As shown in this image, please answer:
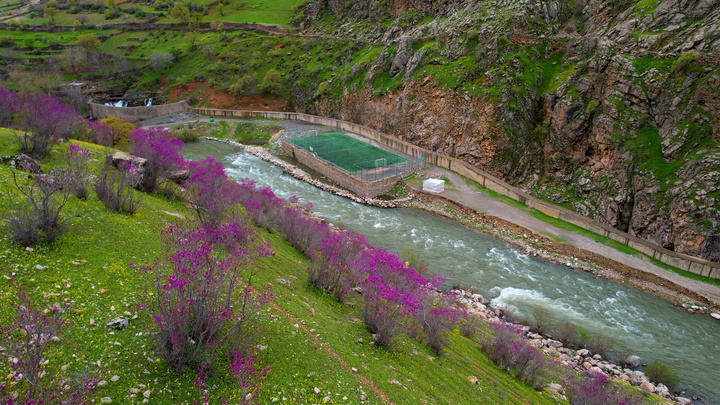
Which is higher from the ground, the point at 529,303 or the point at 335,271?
the point at 335,271

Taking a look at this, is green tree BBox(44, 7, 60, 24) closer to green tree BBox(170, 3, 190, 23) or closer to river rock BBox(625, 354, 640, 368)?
green tree BBox(170, 3, 190, 23)

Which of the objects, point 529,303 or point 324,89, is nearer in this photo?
point 529,303

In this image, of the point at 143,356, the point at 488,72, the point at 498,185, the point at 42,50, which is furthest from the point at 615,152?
the point at 42,50

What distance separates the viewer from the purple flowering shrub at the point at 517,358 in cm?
1522

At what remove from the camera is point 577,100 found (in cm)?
3656

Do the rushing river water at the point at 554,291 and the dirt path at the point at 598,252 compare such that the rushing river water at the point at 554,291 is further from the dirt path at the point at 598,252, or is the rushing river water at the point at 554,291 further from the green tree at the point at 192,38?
the green tree at the point at 192,38

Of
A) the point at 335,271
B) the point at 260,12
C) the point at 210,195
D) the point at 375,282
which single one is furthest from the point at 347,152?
the point at 260,12

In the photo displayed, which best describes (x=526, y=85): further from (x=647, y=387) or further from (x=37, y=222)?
(x=37, y=222)

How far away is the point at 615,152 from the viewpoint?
33.1 m

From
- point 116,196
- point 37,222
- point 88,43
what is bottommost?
point 116,196

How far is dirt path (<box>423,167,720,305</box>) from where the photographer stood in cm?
2567

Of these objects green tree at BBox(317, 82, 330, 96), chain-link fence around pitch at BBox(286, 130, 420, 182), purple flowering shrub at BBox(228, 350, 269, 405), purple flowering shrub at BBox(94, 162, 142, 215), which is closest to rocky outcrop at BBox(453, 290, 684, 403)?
purple flowering shrub at BBox(228, 350, 269, 405)

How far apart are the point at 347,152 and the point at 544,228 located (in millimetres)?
23488

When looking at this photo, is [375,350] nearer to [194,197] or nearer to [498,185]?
[194,197]
